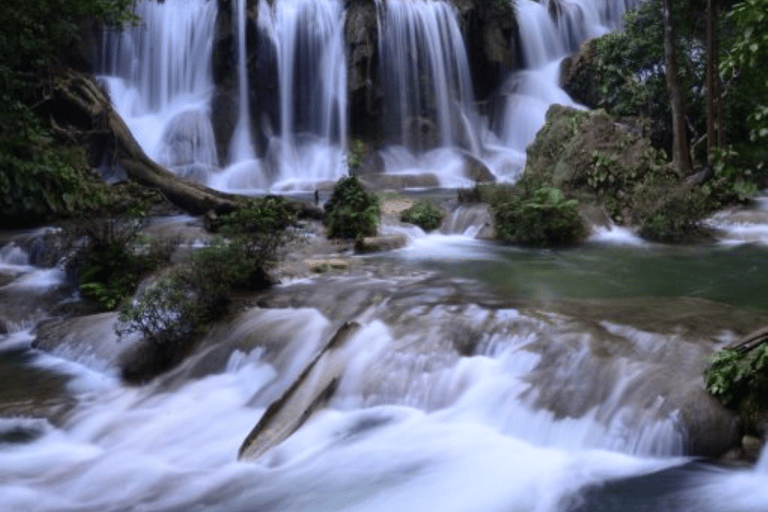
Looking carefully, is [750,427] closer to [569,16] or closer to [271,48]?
[271,48]

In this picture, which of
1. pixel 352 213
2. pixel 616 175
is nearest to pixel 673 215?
pixel 616 175

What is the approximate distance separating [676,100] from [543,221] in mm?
4945

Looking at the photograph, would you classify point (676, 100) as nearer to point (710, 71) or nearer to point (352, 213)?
point (710, 71)

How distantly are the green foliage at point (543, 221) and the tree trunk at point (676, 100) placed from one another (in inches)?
141

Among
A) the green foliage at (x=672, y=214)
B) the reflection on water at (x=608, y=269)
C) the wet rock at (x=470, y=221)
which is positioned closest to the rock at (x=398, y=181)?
the wet rock at (x=470, y=221)

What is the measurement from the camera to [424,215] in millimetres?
15273

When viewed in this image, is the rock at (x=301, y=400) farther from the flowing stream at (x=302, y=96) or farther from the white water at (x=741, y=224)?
the flowing stream at (x=302, y=96)

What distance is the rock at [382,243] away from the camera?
1297 cm

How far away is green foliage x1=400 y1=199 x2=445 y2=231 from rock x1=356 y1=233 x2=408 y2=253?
1456 mm

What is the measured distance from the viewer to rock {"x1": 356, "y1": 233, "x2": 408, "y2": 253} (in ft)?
42.5

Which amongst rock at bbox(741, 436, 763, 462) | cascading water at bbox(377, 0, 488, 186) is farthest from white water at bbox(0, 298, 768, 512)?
cascading water at bbox(377, 0, 488, 186)

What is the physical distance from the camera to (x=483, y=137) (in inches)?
1040

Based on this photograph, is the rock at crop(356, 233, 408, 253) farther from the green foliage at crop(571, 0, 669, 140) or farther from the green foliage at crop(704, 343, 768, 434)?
the green foliage at crop(571, 0, 669, 140)

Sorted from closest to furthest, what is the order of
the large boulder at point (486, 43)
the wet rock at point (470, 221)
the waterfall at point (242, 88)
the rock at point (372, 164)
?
the wet rock at point (470, 221), the waterfall at point (242, 88), the rock at point (372, 164), the large boulder at point (486, 43)
